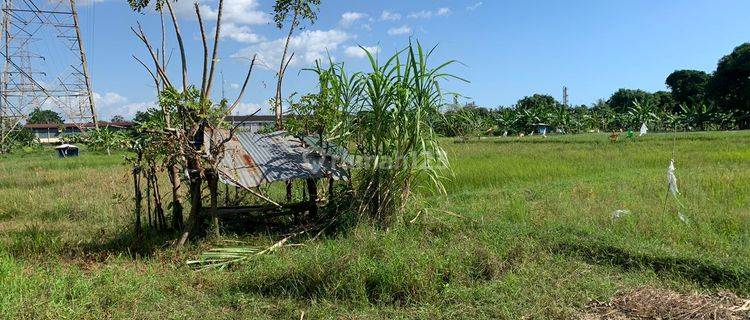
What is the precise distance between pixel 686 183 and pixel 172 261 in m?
6.41

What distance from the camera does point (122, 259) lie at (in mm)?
4734

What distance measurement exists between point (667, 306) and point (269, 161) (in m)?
3.46

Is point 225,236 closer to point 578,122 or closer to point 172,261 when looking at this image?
point 172,261

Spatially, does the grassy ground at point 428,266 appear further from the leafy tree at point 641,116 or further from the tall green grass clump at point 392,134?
the leafy tree at point 641,116

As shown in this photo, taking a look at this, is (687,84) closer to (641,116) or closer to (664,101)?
(664,101)

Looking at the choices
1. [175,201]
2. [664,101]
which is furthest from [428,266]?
[664,101]

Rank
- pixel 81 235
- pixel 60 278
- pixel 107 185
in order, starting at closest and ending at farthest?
pixel 60 278 → pixel 81 235 → pixel 107 185

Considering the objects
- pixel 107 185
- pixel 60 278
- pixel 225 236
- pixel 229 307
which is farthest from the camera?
pixel 107 185

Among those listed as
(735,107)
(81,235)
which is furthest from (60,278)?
(735,107)

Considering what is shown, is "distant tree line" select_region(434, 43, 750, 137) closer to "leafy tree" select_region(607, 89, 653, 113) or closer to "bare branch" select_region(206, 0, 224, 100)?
"leafy tree" select_region(607, 89, 653, 113)

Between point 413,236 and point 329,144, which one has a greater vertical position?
point 329,144

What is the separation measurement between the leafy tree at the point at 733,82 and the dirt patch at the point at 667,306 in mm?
35618

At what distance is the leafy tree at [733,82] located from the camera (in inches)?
1307

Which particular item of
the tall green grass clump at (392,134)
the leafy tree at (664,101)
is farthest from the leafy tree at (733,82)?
the tall green grass clump at (392,134)
